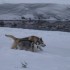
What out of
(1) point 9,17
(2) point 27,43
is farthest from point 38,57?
(1) point 9,17

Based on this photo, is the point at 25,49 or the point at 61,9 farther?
the point at 61,9

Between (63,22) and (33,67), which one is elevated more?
(33,67)

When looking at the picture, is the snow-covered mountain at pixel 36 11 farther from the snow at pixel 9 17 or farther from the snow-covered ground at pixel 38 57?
the snow-covered ground at pixel 38 57

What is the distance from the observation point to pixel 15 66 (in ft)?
19.2

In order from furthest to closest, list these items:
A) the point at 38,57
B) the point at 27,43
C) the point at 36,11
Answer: the point at 36,11, the point at 27,43, the point at 38,57

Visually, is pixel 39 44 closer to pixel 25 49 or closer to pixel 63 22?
pixel 25 49

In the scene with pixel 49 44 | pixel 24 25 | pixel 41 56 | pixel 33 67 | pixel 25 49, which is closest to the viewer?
pixel 33 67

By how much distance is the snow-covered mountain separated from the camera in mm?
14968

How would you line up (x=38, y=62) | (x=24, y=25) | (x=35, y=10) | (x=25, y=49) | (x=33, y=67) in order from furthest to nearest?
(x=35, y=10) → (x=24, y=25) → (x=25, y=49) → (x=38, y=62) → (x=33, y=67)

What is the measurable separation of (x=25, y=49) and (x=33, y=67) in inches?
77.0

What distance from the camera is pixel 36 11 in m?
15.6

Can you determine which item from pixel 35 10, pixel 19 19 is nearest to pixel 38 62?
pixel 19 19

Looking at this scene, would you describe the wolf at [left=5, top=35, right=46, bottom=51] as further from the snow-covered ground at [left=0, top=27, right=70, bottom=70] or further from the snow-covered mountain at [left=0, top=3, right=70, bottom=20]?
the snow-covered mountain at [left=0, top=3, right=70, bottom=20]

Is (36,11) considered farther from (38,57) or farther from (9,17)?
(38,57)
